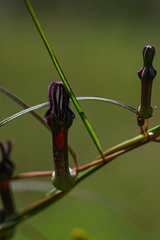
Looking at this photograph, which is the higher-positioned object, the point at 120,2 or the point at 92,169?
the point at 120,2

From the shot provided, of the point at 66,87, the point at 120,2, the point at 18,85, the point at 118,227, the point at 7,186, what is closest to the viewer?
the point at 66,87

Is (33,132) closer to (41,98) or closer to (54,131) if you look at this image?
(41,98)

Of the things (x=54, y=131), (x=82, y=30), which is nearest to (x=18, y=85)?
(x=82, y=30)

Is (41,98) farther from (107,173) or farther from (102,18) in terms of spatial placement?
(102,18)

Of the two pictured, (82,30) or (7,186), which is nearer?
(7,186)

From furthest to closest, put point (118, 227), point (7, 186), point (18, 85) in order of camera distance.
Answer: point (18, 85) → point (118, 227) → point (7, 186)

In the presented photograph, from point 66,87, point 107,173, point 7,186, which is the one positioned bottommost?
point 107,173

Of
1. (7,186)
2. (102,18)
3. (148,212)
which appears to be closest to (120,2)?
(102,18)
